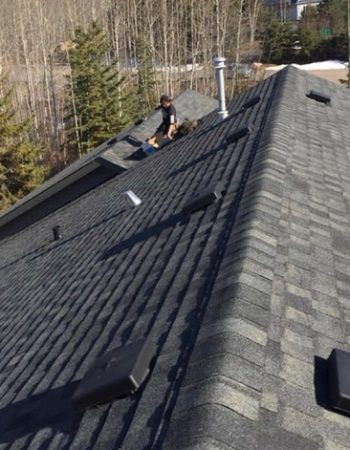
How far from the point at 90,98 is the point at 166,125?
21256 mm

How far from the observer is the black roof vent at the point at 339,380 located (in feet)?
10.2

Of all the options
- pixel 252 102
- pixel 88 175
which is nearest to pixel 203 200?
pixel 252 102

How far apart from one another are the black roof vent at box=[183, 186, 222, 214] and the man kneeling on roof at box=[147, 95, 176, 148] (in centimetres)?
705

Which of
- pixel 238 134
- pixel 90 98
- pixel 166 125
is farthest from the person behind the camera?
pixel 90 98

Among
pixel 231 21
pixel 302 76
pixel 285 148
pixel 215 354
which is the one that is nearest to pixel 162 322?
pixel 215 354

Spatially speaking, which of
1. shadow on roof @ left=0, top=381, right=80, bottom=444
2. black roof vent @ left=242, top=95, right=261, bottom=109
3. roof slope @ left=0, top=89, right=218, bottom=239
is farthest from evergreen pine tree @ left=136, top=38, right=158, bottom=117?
shadow on roof @ left=0, top=381, right=80, bottom=444

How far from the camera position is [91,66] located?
33.7 meters

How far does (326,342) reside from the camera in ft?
12.5

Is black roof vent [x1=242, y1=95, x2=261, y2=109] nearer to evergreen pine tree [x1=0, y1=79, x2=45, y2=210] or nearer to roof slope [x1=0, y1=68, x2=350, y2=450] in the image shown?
roof slope [x1=0, y1=68, x2=350, y2=450]

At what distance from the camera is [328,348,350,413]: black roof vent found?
3117mm

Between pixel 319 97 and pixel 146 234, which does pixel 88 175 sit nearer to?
pixel 319 97

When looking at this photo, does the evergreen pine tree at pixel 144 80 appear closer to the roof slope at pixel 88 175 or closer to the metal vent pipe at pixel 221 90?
the roof slope at pixel 88 175

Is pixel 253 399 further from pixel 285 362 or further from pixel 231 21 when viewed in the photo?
pixel 231 21

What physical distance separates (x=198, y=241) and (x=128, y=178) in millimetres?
6542
